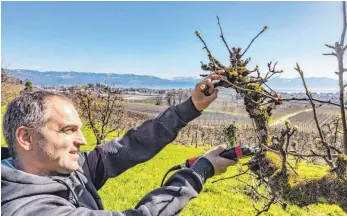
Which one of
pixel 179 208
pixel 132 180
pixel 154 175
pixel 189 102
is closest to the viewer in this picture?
pixel 179 208

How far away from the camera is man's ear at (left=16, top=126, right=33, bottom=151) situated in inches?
70.2

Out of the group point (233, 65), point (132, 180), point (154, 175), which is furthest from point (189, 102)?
point (154, 175)

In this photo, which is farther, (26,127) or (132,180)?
(132,180)

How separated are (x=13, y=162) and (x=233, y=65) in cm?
195

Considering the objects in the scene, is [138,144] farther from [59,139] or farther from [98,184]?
[59,139]

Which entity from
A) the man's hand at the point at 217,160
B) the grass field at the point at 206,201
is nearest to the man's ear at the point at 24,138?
the man's hand at the point at 217,160

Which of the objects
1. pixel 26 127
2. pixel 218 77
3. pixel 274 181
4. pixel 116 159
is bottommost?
pixel 274 181

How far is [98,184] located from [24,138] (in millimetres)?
980

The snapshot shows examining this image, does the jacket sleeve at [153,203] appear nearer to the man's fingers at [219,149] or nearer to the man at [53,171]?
the man at [53,171]

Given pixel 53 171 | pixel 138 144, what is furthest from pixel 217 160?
pixel 53 171

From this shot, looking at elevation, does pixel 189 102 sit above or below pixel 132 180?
above

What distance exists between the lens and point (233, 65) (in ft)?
9.92

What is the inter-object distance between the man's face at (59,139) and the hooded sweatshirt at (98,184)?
0.08 m

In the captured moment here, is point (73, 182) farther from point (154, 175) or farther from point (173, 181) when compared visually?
point (154, 175)
